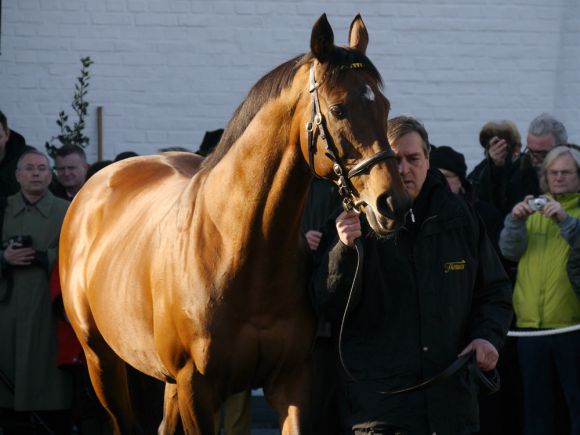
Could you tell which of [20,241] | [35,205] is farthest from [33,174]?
[20,241]

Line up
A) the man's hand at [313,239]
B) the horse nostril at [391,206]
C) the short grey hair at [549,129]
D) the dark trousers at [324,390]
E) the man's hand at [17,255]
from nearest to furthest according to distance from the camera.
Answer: the horse nostril at [391,206] < the dark trousers at [324,390] < the man's hand at [313,239] < the man's hand at [17,255] < the short grey hair at [549,129]

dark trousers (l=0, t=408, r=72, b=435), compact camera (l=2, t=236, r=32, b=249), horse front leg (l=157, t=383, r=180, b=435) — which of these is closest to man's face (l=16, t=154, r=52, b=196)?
compact camera (l=2, t=236, r=32, b=249)

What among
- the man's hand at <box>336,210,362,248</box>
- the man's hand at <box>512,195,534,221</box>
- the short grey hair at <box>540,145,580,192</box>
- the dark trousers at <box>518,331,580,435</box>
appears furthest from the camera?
the short grey hair at <box>540,145,580,192</box>

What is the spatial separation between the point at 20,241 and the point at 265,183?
300 centimetres

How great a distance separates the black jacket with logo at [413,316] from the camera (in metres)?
4.29

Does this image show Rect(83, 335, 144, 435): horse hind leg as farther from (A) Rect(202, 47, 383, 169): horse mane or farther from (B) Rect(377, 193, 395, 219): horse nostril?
(B) Rect(377, 193, 395, 219): horse nostril

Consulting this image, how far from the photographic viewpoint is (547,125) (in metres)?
7.27

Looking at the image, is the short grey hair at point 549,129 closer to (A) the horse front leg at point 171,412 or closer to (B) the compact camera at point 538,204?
(B) the compact camera at point 538,204

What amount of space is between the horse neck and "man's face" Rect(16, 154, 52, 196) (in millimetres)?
2729

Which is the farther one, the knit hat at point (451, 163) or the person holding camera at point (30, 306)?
the person holding camera at point (30, 306)

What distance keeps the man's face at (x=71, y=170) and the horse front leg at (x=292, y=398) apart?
11.0 feet

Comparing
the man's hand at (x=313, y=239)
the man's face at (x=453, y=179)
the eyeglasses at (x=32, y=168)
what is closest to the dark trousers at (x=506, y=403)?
the man's face at (x=453, y=179)

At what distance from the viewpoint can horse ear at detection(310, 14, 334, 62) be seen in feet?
13.0

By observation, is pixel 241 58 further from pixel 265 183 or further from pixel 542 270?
pixel 265 183
